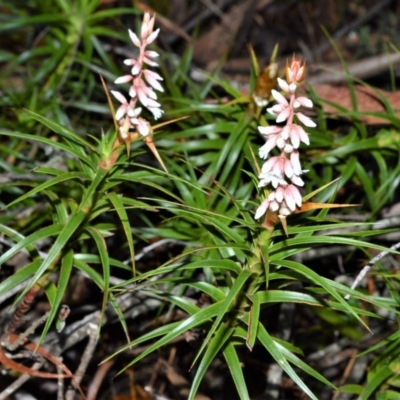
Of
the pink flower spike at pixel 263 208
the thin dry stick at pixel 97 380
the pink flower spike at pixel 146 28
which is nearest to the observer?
the pink flower spike at pixel 263 208

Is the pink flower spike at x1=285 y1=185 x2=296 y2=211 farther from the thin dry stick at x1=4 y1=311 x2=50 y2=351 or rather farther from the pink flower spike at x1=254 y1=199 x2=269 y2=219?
the thin dry stick at x1=4 y1=311 x2=50 y2=351

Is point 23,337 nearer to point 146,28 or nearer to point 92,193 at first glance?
point 92,193

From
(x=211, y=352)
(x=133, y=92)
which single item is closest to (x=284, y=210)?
(x=211, y=352)

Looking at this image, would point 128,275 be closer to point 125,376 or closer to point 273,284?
point 125,376

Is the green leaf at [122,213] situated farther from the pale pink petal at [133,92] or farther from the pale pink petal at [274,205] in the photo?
the pale pink petal at [274,205]

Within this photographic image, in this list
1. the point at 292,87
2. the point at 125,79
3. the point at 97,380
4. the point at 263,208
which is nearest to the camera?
the point at 292,87

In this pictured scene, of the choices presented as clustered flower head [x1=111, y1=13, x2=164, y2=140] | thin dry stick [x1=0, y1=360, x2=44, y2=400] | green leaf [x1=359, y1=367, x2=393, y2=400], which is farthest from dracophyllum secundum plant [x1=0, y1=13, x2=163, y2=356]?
green leaf [x1=359, y1=367, x2=393, y2=400]

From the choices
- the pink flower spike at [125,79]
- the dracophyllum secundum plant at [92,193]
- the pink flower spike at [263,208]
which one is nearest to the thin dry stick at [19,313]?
the dracophyllum secundum plant at [92,193]

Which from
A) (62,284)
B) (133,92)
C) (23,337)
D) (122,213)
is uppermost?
(133,92)
